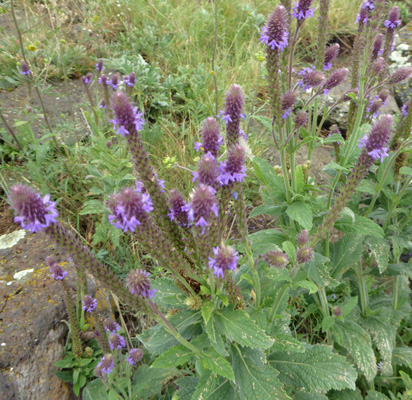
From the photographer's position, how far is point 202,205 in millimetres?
1287

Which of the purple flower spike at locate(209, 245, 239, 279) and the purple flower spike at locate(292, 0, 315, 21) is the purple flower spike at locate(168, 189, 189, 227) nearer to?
the purple flower spike at locate(209, 245, 239, 279)

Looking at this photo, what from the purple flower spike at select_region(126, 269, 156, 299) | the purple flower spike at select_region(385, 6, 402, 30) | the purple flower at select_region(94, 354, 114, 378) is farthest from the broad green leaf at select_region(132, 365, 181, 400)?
the purple flower spike at select_region(385, 6, 402, 30)

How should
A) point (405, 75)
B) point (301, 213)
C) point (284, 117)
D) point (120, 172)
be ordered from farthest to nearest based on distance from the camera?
1. point (120, 172)
2. point (405, 75)
3. point (301, 213)
4. point (284, 117)

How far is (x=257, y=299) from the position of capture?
195 cm

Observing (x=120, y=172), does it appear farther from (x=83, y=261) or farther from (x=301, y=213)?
(x=83, y=261)

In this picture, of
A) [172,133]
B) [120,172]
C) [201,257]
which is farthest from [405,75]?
[172,133]

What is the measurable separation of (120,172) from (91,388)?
2.12m

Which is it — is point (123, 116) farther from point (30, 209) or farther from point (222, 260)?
point (222, 260)

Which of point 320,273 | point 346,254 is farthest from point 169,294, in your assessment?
point 346,254

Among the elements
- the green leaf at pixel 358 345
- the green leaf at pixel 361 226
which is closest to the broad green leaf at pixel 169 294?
the green leaf at pixel 361 226

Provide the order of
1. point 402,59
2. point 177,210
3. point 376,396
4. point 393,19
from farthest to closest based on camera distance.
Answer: point 402,59, point 393,19, point 376,396, point 177,210

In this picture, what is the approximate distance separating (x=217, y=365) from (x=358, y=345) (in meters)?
1.60

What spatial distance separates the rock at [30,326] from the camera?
2.55 meters

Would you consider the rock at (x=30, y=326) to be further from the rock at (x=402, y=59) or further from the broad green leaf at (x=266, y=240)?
the rock at (x=402, y=59)
